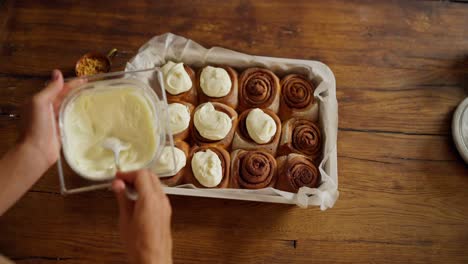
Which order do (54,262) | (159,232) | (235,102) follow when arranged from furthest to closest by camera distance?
1. (235,102)
2. (54,262)
3. (159,232)

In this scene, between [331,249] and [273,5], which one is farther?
[273,5]

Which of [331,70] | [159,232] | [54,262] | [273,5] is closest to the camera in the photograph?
[159,232]

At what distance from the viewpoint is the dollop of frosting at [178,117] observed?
132cm

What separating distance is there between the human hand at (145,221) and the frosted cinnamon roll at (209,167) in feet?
1.29

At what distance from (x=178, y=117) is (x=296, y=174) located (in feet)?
1.45

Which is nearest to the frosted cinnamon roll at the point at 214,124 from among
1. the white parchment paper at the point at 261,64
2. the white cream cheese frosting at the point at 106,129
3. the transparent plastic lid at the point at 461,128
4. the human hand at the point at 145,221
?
the white parchment paper at the point at 261,64

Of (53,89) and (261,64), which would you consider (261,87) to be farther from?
(53,89)

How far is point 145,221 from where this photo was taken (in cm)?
83

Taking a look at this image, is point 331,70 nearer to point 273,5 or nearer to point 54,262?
point 273,5

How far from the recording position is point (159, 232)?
2.78 ft

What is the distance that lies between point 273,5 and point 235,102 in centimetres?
51

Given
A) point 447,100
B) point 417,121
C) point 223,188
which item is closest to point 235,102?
point 223,188

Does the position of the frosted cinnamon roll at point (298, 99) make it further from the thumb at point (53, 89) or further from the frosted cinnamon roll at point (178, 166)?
the thumb at point (53, 89)

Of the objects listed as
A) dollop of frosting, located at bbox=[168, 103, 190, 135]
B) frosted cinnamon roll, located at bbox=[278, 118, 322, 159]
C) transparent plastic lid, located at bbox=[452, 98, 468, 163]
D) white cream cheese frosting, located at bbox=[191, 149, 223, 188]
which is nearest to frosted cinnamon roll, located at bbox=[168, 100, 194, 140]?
dollop of frosting, located at bbox=[168, 103, 190, 135]
